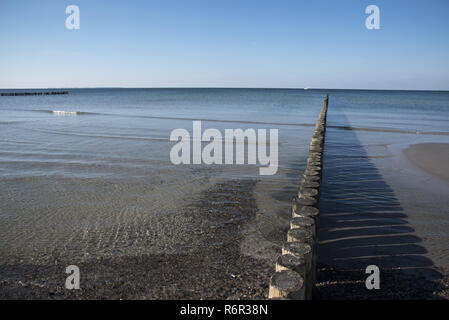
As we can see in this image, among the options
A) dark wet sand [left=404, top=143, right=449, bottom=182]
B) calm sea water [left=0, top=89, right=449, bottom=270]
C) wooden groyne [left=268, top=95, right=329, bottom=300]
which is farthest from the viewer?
dark wet sand [left=404, top=143, right=449, bottom=182]

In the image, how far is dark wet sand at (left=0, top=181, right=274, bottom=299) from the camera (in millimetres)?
3725

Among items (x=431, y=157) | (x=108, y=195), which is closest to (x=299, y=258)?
(x=108, y=195)

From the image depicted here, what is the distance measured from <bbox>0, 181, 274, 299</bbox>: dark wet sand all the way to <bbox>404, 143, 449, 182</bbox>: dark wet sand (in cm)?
724

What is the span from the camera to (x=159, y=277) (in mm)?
4035

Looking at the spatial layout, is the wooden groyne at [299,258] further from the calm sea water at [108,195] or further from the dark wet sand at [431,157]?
the dark wet sand at [431,157]

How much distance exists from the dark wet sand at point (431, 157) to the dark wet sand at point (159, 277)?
23.7 feet

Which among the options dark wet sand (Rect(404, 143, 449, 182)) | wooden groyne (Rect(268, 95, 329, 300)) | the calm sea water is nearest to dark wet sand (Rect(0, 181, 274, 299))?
the calm sea water

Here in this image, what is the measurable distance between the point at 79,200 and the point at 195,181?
280 cm

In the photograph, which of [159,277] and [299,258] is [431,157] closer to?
[299,258]

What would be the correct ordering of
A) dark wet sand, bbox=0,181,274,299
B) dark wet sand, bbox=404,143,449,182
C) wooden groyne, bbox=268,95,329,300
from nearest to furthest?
wooden groyne, bbox=268,95,329,300
dark wet sand, bbox=0,181,274,299
dark wet sand, bbox=404,143,449,182

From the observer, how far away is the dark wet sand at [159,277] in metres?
3.72

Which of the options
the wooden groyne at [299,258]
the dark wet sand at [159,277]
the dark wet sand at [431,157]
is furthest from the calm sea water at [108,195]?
the wooden groyne at [299,258]

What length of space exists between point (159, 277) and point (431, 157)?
36.1 feet

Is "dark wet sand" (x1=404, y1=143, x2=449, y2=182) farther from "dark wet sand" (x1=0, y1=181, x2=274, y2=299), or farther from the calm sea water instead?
"dark wet sand" (x1=0, y1=181, x2=274, y2=299)
